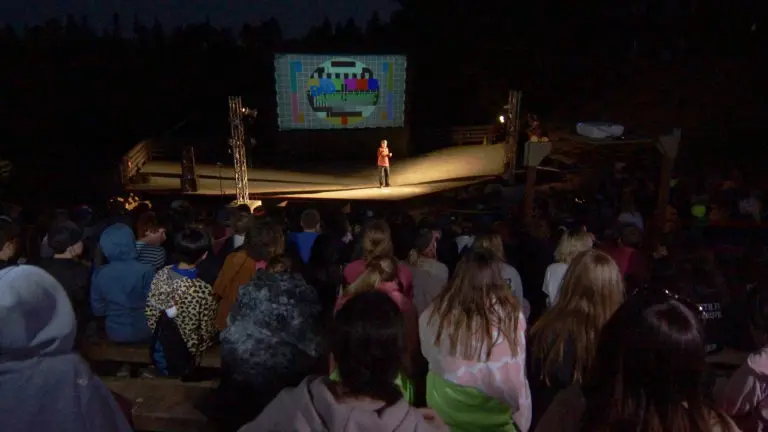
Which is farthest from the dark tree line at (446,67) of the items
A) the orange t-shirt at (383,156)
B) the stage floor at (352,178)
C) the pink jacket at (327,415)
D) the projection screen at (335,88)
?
the pink jacket at (327,415)

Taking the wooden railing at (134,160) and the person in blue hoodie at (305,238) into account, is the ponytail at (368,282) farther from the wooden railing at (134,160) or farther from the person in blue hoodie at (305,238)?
the wooden railing at (134,160)

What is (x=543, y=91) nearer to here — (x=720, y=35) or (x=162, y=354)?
(x=720, y=35)

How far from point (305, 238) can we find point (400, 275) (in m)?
1.54

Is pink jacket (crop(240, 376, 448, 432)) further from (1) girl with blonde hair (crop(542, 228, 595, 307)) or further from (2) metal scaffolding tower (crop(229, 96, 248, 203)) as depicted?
(2) metal scaffolding tower (crop(229, 96, 248, 203))

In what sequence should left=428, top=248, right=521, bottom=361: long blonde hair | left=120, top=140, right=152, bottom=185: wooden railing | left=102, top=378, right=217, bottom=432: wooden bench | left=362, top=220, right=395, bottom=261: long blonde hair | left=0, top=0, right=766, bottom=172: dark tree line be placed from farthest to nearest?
left=0, top=0, right=766, bottom=172: dark tree line < left=120, top=140, right=152, bottom=185: wooden railing < left=362, top=220, right=395, bottom=261: long blonde hair < left=102, top=378, right=217, bottom=432: wooden bench < left=428, top=248, right=521, bottom=361: long blonde hair

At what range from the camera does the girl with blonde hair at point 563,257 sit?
3.97 m

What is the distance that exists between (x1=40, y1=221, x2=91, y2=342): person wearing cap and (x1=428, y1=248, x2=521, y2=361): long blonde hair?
2419 millimetres

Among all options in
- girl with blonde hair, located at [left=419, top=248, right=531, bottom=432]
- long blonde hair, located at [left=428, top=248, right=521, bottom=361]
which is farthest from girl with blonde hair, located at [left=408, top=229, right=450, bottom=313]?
girl with blonde hair, located at [left=419, top=248, right=531, bottom=432]

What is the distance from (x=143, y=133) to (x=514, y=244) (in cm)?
2767

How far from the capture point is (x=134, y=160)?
17516 mm

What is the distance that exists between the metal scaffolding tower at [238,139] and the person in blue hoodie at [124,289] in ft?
26.0

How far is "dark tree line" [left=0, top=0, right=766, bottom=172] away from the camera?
2162cm

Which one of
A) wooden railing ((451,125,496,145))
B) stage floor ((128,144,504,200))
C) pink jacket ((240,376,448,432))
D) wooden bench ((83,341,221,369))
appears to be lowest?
stage floor ((128,144,504,200))

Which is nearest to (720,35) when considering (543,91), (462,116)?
(543,91)
